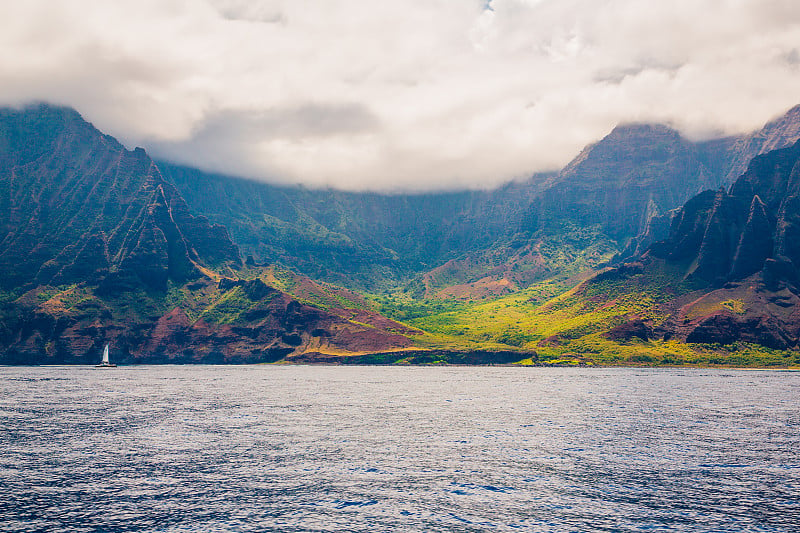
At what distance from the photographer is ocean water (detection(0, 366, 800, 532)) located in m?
60.2

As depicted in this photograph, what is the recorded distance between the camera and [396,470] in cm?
8281

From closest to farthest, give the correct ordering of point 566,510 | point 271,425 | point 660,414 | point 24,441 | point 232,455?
point 566,510 < point 232,455 < point 24,441 < point 271,425 < point 660,414

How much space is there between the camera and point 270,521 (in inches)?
2325

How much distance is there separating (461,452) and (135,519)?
5255 centimetres

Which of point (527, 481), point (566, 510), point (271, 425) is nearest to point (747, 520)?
point (566, 510)

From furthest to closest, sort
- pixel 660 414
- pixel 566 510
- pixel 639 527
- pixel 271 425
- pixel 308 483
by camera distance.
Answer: pixel 660 414 → pixel 271 425 → pixel 308 483 → pixel 566 510 → pixel 639 527

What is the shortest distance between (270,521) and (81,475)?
3450 centimetres

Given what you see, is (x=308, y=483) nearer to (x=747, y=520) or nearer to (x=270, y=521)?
(x=270, y=521)

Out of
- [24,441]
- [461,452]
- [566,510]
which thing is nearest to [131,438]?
[24,441]

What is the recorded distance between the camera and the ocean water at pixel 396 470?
6019 centimetres

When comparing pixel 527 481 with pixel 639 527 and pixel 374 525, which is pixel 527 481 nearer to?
pixel 639 527

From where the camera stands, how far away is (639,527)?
57.2 meters

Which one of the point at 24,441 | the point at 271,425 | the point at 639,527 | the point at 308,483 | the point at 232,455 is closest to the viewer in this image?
the point at 639,527

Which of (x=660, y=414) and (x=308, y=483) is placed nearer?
(x=308, y=483)
